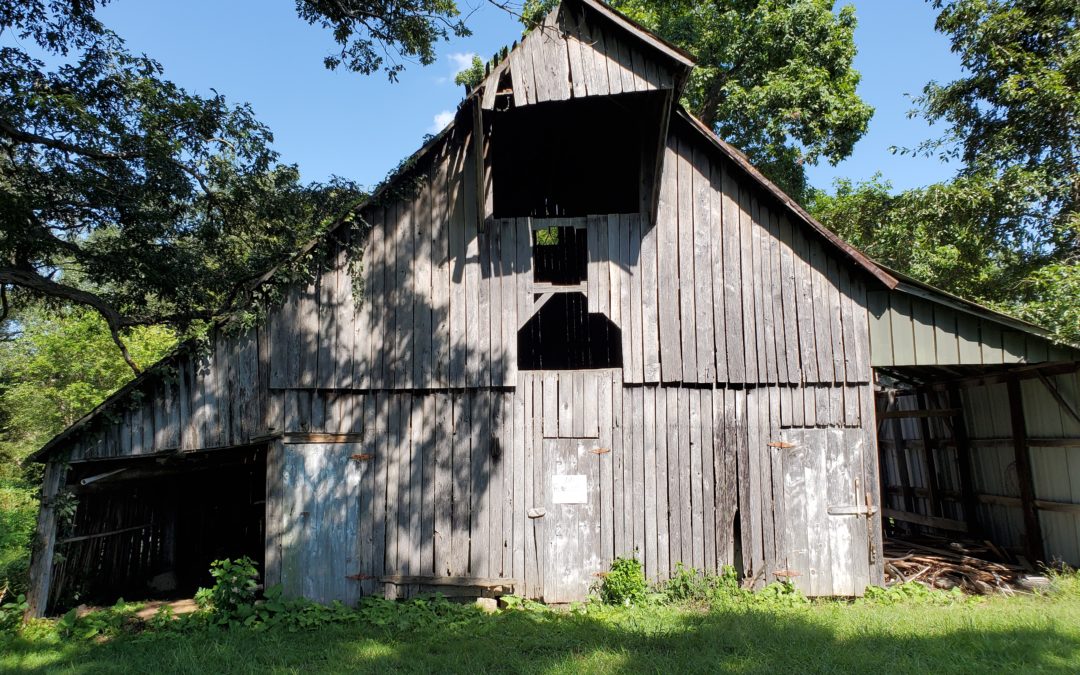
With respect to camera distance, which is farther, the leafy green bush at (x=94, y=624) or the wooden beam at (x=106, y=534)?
the wooden beam at (x=106, y=534)

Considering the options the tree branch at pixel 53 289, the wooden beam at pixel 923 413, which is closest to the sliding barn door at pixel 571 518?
the tree branch at pixel 53 289

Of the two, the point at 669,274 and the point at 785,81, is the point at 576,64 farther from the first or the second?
the point at 785,81

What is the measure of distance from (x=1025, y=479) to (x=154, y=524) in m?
15.1

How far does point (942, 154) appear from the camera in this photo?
1497 centimetres

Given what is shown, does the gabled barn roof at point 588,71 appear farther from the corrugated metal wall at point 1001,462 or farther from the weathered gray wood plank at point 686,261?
the corrugated metal wall at point 1001,462

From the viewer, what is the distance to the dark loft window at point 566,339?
583 inches

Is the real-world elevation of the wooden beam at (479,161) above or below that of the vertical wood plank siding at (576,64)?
below

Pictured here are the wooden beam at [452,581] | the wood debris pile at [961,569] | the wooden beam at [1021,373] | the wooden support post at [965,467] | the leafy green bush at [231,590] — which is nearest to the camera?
the leafy green bush at [231,590]

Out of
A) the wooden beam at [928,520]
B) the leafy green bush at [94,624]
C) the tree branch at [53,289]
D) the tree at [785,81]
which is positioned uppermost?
the tree at [785,81]

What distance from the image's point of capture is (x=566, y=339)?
15.5m

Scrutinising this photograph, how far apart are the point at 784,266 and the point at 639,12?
1803 cm

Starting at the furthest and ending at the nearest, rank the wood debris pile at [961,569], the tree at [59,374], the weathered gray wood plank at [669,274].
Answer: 1. the tree at [59,374]
2. the wood debris pile at [961,569]
3. the weathered gray wood plank at [669,274]

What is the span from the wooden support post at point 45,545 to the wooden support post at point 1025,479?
14260 mm

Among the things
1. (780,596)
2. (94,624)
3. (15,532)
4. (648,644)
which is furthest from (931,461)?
(15,532)
